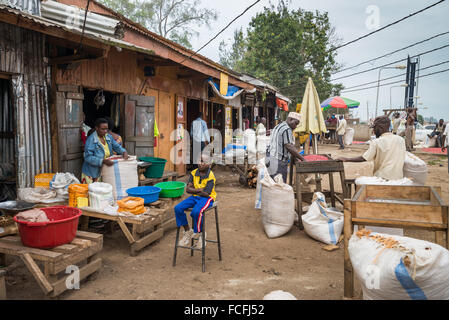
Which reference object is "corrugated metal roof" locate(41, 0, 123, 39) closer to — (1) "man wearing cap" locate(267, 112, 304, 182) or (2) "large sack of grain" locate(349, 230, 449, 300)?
(1) "man wearing cap" locate(267, 112, 304, 182)

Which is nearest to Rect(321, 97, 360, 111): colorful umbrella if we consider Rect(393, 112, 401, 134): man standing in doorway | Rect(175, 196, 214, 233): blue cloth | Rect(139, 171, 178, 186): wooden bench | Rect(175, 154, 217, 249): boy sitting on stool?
Rect(393, 112, 401, 134): man standing in doorway

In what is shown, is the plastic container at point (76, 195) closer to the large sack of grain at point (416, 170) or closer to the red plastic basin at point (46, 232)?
the red plastic basin at point (46, 232)

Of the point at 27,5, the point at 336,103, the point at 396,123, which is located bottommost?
the point at 396,123

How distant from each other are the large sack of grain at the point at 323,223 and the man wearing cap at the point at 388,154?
898mm

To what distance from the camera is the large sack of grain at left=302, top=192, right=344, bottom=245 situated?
4.54 metres

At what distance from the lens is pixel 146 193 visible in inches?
185

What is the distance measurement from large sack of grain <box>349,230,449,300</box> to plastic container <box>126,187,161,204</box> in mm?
3277

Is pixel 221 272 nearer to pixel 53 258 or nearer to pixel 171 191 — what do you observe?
pixel 53 258

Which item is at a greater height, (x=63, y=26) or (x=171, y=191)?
(x=63, y=26)

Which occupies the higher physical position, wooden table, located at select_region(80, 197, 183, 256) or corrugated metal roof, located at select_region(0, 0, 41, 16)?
corrugated metal roof, located at select_region(0, 0, 41, 16)

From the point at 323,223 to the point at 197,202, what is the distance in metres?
1.99

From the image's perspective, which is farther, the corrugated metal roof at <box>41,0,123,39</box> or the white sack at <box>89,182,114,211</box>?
the corrugated metal roof at <box>41,0,123,39</box>

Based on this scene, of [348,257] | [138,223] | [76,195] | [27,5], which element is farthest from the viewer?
[27,5]

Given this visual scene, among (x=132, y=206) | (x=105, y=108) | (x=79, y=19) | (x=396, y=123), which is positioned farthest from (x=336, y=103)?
(x=132, y=206)
